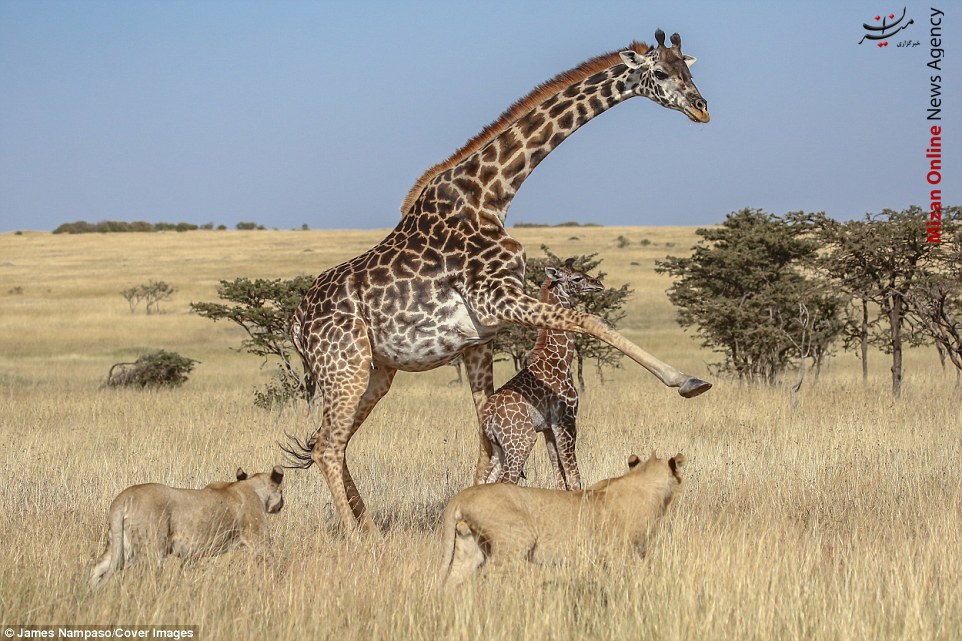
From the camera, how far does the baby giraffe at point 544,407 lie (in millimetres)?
7555

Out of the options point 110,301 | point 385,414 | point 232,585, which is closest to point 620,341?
point 232,585

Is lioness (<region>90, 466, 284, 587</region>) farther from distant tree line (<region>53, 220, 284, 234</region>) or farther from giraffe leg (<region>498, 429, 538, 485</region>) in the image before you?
distant tree line (<region>53, 220, 284, 234</region>)

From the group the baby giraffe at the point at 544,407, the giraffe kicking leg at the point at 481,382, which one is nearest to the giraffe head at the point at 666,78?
the baby giraffe at the point at 544,407

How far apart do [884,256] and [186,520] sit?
44.8 ft

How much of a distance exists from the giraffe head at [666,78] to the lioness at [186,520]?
352cm

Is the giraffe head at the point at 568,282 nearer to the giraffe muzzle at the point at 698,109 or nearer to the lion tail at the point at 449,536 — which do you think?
the giraffe muzzle at the point at 698,109

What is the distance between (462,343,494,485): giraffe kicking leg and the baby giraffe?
4 centimetres

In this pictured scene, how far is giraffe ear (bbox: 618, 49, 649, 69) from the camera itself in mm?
7430

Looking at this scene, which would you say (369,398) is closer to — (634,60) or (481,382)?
(481,382)

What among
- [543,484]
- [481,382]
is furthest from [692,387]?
[543,484]

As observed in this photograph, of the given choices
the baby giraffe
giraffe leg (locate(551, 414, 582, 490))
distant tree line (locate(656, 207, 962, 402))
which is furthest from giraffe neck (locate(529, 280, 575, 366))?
distant tree line (locate(656, 207, 962, 402))

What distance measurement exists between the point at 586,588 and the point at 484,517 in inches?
24.6

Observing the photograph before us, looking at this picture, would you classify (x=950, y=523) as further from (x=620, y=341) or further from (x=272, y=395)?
(x=272, y=395)

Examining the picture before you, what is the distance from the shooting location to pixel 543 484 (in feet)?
31.0
